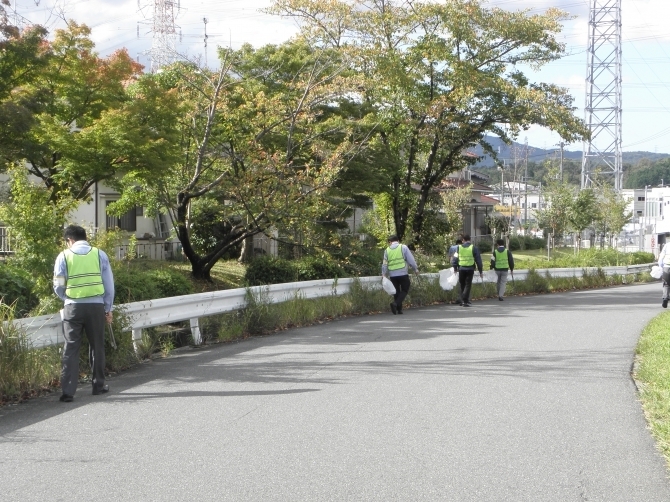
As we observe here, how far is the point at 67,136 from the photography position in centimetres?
1830

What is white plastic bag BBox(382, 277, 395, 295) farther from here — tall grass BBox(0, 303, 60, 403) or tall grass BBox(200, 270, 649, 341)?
tall grass BBox(0, 303, 60, 403)

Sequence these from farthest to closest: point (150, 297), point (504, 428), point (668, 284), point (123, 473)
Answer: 1. point (668, 284)
2. point (150, 297)
3. point (504, 428)
4. point (123, 473)

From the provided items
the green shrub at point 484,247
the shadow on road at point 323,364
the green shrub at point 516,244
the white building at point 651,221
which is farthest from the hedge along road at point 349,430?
the green shrub at point 516,244

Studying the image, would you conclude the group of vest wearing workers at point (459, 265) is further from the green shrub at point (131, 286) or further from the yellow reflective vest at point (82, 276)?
the yellow reflective vest at point (82, 276)

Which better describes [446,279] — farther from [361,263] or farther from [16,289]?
[16,289]

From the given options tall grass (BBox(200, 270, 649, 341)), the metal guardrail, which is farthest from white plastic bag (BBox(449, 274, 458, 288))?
the metal guardrail

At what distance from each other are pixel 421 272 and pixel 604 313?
5.39 m

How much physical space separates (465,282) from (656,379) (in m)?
11.4

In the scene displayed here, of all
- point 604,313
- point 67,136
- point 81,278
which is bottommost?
point 604,313

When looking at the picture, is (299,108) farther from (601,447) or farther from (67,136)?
(601,447)

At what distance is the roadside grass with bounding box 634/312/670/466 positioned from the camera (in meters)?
7.04

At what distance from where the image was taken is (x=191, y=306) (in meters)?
12.9

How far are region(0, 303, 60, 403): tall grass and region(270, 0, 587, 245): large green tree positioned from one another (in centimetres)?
1704

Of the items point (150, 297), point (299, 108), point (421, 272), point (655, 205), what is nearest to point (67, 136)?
point (299, 108)
